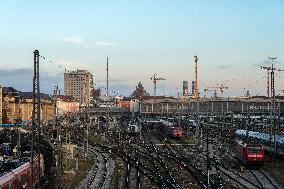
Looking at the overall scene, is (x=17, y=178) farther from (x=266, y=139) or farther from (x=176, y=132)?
(x=176, y=132)

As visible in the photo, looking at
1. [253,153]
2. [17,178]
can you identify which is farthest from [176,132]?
[17,178]

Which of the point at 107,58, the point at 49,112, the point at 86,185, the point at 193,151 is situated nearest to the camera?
the point at 86,185

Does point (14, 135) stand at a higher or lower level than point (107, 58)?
lower

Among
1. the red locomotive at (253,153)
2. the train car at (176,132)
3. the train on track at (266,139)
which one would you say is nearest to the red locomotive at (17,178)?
the red locomotive at (253,153)

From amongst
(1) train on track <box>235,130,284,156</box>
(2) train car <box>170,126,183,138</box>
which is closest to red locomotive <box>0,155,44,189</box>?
(1) train on track <box>235,130,284,156</box>

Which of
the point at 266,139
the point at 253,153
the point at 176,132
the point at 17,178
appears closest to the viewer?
the point at 17,178

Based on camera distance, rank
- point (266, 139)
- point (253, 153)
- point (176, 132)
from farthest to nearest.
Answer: point (176, 132)
point (266, 139)
point (253, 153)

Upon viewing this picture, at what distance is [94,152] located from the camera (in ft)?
213

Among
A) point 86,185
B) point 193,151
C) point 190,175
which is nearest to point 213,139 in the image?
point 193,151

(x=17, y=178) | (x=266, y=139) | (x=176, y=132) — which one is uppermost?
(x=17, y=178)

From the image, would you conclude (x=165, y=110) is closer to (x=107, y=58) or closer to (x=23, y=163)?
(x=107, y=58)

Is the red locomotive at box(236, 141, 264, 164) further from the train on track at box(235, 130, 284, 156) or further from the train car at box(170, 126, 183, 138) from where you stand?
the train car at box(170, 126, 183, 138)

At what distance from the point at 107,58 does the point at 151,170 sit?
45.2m

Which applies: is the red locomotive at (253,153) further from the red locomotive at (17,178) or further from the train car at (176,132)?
the train car at (176,132)
